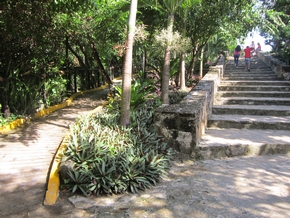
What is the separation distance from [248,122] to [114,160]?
317cm

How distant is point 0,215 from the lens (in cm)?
255

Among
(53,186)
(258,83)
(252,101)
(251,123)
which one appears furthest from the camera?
(258,83)

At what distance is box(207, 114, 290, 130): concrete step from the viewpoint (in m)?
4.93

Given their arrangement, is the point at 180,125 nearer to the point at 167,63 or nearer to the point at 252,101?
the point at 167,63

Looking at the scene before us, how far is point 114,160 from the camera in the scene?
3.23 m

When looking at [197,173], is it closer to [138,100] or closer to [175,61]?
[138,100]

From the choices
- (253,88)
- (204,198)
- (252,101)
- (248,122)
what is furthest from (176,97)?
(204,198)

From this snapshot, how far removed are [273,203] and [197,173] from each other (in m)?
1.06

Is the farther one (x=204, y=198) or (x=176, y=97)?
(x=176, y=97)

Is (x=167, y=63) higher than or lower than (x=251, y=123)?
higher

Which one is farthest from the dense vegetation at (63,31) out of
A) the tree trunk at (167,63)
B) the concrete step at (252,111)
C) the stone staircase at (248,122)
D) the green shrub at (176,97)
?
the stone staircase at (248,122)

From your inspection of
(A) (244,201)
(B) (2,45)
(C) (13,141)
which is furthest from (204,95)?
(B) (2,45)

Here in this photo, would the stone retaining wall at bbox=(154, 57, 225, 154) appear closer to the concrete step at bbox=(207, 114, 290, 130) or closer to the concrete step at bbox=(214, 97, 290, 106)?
the concrete step at bbox=(207, 114, 290, 130)

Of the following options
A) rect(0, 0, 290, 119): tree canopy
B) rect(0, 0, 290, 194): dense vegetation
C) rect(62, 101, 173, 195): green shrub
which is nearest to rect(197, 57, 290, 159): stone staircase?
rect(62, 101, 173, 195): green shrub
